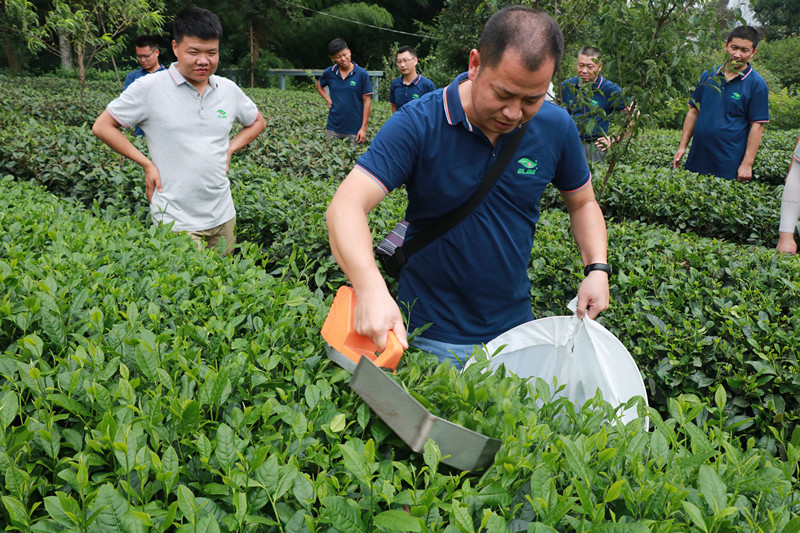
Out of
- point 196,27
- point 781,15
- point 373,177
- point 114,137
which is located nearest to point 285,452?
point 373,177

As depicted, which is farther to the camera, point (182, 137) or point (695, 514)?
point (182, 137)

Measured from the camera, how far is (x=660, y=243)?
4.05 m

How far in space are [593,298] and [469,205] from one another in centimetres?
60

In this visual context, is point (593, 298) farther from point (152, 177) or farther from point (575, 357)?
point (152, 177)

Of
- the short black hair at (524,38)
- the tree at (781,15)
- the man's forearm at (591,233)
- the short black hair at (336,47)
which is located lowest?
the man's forearm at (591,233)

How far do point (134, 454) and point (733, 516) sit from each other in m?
1.28

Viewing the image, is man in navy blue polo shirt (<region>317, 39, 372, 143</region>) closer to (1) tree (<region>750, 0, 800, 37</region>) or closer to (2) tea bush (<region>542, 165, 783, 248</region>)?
(2) tea bush (<region>542, 165, 783, 248</region>)

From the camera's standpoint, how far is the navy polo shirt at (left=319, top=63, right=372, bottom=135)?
882cm

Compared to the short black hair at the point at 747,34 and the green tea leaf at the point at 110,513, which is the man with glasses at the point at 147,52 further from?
the green tea leaf at the point at 110,513

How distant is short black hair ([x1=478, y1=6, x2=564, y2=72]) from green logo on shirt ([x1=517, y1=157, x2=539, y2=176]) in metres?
0.45

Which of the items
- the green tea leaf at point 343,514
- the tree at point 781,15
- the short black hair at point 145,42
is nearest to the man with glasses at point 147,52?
the short black hair at point 145,42

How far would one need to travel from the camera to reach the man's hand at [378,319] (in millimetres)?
1465

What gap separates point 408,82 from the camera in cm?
957

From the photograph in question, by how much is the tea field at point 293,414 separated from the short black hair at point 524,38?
992 millimetres
